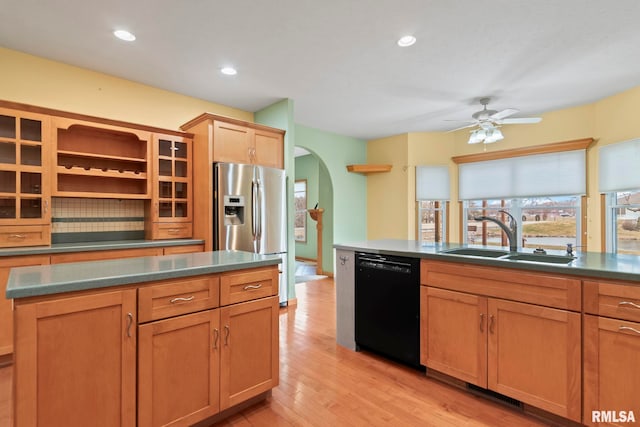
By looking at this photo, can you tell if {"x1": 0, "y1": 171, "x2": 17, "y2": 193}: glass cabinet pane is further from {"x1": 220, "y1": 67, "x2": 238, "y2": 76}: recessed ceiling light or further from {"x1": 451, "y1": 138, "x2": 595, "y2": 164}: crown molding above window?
{"x1": 451, "y1": 138, "x2": 595, "y2": 164}: crown molding above window

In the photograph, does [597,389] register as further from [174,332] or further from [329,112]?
[329,112]

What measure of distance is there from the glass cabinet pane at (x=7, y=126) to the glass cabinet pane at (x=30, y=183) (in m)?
0.34

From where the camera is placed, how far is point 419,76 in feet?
11.1

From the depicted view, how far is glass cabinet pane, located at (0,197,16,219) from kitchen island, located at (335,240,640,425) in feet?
10.9

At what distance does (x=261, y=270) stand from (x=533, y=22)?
110 inches

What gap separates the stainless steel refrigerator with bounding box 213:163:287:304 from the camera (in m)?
3.43

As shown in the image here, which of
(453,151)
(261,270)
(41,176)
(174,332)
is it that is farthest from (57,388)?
(453,151)

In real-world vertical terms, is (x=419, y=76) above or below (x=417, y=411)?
above

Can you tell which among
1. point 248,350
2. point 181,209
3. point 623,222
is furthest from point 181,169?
point 623,222

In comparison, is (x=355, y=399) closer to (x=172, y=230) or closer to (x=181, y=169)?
(x=172, y=230)

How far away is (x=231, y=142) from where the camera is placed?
3.55 metres

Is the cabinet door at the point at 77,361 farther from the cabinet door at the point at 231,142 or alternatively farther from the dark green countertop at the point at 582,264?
the cabinet door at the point at 231,142

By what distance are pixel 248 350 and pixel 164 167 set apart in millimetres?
2567

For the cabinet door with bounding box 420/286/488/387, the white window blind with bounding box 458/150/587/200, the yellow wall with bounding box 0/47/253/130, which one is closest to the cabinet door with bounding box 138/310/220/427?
the cabinet door with bounding box 420/286/488/387
